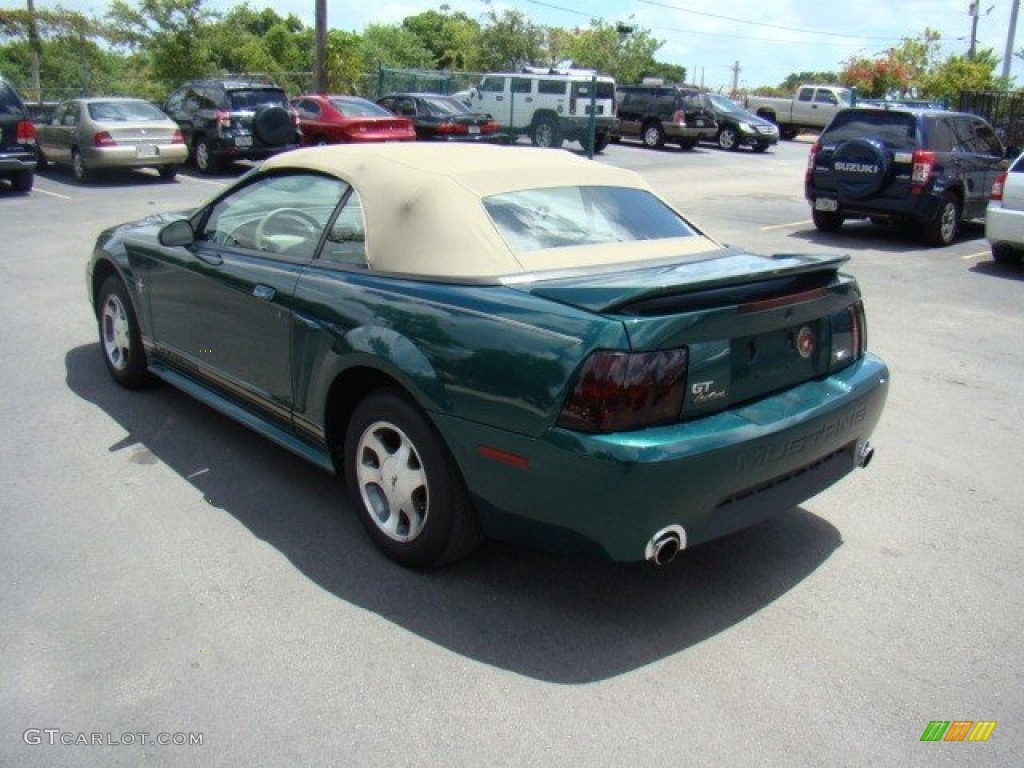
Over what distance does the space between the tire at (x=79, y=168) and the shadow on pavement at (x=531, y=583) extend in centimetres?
1402

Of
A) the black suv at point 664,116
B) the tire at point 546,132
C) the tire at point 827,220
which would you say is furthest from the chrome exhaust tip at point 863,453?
the black suv at point 664,116

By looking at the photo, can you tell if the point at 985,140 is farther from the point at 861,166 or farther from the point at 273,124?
the point at 273,124

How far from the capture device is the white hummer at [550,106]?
24.8 meters

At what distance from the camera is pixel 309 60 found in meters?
47.3

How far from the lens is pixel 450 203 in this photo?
3.85m

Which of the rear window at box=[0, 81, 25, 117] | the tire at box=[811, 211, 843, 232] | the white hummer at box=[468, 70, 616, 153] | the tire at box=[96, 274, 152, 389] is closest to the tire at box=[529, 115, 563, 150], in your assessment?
the white hummer at box=[468, 70, 616, 153]

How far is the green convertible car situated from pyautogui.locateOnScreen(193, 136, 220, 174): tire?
47.4ft

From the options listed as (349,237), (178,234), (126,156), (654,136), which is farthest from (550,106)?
(349,237)

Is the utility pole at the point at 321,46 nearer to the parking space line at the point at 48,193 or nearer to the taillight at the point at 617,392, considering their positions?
the parking space line at the point at 48,193

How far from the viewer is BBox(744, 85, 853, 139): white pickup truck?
36344 mm

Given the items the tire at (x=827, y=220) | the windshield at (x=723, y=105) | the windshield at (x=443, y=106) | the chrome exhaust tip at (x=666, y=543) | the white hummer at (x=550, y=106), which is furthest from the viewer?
the windshield at (x=723, y=105)

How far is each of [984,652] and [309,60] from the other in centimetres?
4858

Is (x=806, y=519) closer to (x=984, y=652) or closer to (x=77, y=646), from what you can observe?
(x=984, y=652)

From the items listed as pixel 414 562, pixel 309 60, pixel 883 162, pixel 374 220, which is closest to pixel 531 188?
pixel 374 220
